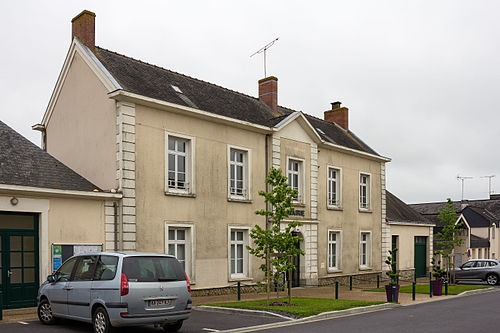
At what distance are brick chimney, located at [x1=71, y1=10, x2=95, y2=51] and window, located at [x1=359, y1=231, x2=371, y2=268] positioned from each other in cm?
1604

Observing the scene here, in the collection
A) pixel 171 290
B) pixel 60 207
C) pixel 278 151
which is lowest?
pixel 171 290

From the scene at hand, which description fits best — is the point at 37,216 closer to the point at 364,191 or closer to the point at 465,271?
the point at 364,191

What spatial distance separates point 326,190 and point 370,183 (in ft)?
14.0

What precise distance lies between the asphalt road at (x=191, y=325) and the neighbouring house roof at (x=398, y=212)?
58.5 ft

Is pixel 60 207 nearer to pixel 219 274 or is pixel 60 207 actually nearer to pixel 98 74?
pixel 98 74

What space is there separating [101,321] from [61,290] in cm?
163

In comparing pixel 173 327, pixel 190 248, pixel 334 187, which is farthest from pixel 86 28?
pixel 334 187

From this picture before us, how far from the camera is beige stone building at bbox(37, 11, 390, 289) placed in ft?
54.1

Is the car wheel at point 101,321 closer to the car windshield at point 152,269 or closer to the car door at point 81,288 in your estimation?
the car door at point 81,288

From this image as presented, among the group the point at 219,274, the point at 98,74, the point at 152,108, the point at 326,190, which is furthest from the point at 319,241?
the point at 98,74

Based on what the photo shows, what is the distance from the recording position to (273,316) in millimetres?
13164

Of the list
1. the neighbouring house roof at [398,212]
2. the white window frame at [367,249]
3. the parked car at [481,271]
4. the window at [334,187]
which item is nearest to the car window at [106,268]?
the window at [334,187]

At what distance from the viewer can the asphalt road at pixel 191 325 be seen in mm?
11039

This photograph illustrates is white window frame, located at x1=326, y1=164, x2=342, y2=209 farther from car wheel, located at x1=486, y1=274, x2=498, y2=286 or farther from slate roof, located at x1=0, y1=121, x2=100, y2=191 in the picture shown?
slate roof, located at x1=0, y1=121, x2=100, y2=191
